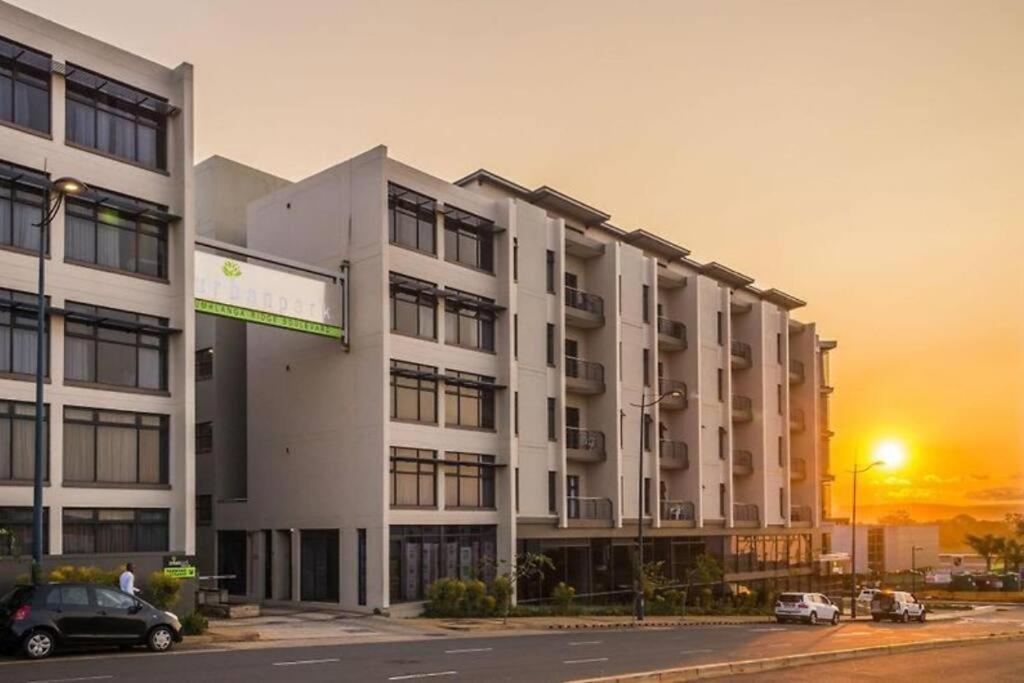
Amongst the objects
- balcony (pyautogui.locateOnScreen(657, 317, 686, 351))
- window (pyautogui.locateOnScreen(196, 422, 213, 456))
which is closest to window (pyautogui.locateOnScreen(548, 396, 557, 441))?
balcony (pyautogui.locateOnScreen(657, 317, 686, 351))

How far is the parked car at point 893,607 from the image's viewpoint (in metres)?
58.5

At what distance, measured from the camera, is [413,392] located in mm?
44062

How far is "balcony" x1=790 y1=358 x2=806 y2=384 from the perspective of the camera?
74312 mm

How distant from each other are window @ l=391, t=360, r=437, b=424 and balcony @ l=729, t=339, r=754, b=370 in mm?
27634

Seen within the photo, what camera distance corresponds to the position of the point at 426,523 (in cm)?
4394

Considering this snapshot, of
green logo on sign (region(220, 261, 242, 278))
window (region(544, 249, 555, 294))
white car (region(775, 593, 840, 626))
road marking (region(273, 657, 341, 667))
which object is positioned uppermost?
window (region(544, 249, 555, 294))

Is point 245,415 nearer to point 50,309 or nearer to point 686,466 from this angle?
point 50,309

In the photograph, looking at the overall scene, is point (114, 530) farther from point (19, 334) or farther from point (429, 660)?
point (429, 660)

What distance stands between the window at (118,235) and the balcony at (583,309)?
22.7 m

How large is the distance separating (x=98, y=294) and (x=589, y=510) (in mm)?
27709

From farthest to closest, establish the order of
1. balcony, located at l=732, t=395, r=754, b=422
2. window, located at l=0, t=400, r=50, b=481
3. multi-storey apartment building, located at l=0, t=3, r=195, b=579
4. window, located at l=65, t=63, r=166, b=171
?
balcony, located at l=732, t=395, r=754, b=422, window, located at l=65, t=63, r=166, b=171, multi-storey apartment building, located at l=0, t=3, r=195, b=579, window, located at l=0, t=400, r=50, b=481

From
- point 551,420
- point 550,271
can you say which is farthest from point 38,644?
point 550,271

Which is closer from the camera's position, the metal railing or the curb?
the curb

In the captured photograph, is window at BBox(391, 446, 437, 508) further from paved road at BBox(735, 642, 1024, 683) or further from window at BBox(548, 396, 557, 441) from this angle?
paved road at BBox(735, 642, 1024, 683)
